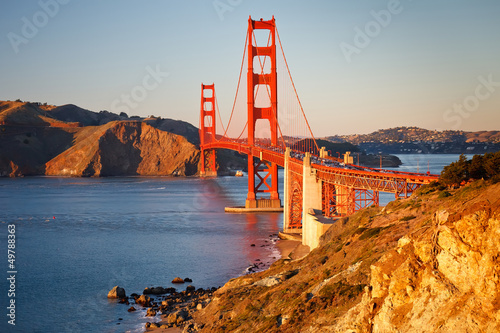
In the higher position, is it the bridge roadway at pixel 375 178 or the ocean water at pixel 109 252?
the bridge roadway at pixel 375 178

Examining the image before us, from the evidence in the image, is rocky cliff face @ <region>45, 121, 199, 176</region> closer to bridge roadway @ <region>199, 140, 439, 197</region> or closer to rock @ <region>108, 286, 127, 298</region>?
bridge roadway @ <region>199, 140, 439, 197</region>

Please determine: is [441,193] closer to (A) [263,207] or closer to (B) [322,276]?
(B) [322,276]

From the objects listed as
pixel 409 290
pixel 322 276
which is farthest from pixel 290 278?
pixel 409 290

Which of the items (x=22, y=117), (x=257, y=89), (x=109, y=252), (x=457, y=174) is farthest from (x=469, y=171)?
(x=22, y=117)

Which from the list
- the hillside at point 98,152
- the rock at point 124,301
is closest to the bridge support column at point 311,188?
the rock at point 124,301

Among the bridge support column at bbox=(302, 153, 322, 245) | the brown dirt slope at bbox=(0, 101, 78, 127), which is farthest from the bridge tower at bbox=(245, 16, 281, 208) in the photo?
the brown dirt slope at bbox=(0, 101, 78, 127)

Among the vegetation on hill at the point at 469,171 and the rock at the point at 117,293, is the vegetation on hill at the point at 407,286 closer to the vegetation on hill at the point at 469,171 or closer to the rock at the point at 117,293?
the vegetation on hill at the point at 469,171
